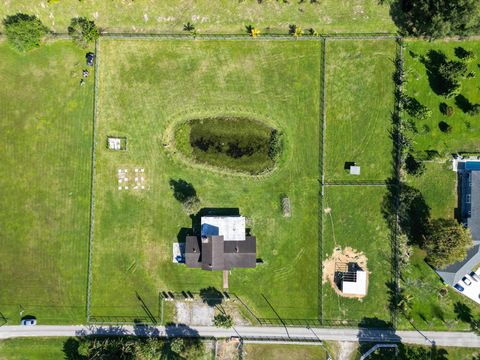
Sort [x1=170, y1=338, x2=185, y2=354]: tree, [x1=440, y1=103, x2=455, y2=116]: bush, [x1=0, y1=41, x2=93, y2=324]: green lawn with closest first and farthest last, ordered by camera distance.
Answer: [x1=170, y1=338, x2=185, y2=354]: tree < [x1=440, y1=103, x2=455, y2=116]: bush < [x1=0, y1=41, x2=93, y2=324]: green lawn

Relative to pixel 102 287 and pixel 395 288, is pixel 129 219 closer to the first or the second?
pixel 102 287

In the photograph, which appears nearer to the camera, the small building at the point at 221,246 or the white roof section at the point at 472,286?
the small building at the point at 221,246

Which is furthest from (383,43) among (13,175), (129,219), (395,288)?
(13,175)

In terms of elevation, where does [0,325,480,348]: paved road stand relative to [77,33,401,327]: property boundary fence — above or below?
below

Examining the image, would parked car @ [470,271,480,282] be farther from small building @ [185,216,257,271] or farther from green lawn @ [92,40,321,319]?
small building @ [185,216,257,271]

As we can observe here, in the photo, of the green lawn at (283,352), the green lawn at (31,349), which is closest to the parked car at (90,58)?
Result: the green lawn at (31,349)

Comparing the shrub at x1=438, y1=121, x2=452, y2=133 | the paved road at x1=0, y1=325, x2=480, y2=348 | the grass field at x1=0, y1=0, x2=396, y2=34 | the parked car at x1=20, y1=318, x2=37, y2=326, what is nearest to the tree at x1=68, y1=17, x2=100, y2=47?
the grass field at x1=0, y1=0, x2=396, y2=34

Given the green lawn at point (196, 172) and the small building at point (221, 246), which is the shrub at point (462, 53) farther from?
the small building at point (221, 246)

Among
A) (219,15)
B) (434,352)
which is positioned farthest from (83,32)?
(434,352)
